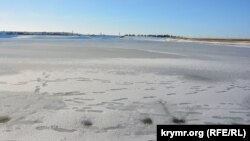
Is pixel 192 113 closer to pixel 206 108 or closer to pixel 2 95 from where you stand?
pixel 206 108

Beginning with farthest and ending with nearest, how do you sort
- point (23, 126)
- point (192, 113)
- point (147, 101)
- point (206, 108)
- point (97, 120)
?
1. point (147, 101)
2. point (206, 108)
3. point (192, 113)
4. point (97, 120)
5. point (23, 126)

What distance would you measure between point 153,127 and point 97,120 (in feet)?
3.19

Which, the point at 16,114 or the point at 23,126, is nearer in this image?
the point at 23,126

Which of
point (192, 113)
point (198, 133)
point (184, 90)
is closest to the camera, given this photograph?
point (198, 133)

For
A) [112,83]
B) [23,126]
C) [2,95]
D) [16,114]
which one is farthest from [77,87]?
[23,126]

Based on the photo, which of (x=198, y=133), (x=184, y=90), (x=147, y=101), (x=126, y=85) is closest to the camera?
(x=198, y=133)

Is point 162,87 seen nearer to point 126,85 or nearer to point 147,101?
point 126,85

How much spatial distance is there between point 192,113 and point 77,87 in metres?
3.45

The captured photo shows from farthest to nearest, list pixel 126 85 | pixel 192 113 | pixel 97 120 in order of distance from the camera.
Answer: pixel 126 85, pixel 192 113, pixel 97 120

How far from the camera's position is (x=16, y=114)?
5.39 metres

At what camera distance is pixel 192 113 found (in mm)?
5652

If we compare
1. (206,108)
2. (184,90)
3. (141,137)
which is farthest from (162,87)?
(141,137)

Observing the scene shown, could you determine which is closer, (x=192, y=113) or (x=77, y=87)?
(x=192, y=113)

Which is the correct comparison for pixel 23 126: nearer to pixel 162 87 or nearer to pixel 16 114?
pixel 16 114
